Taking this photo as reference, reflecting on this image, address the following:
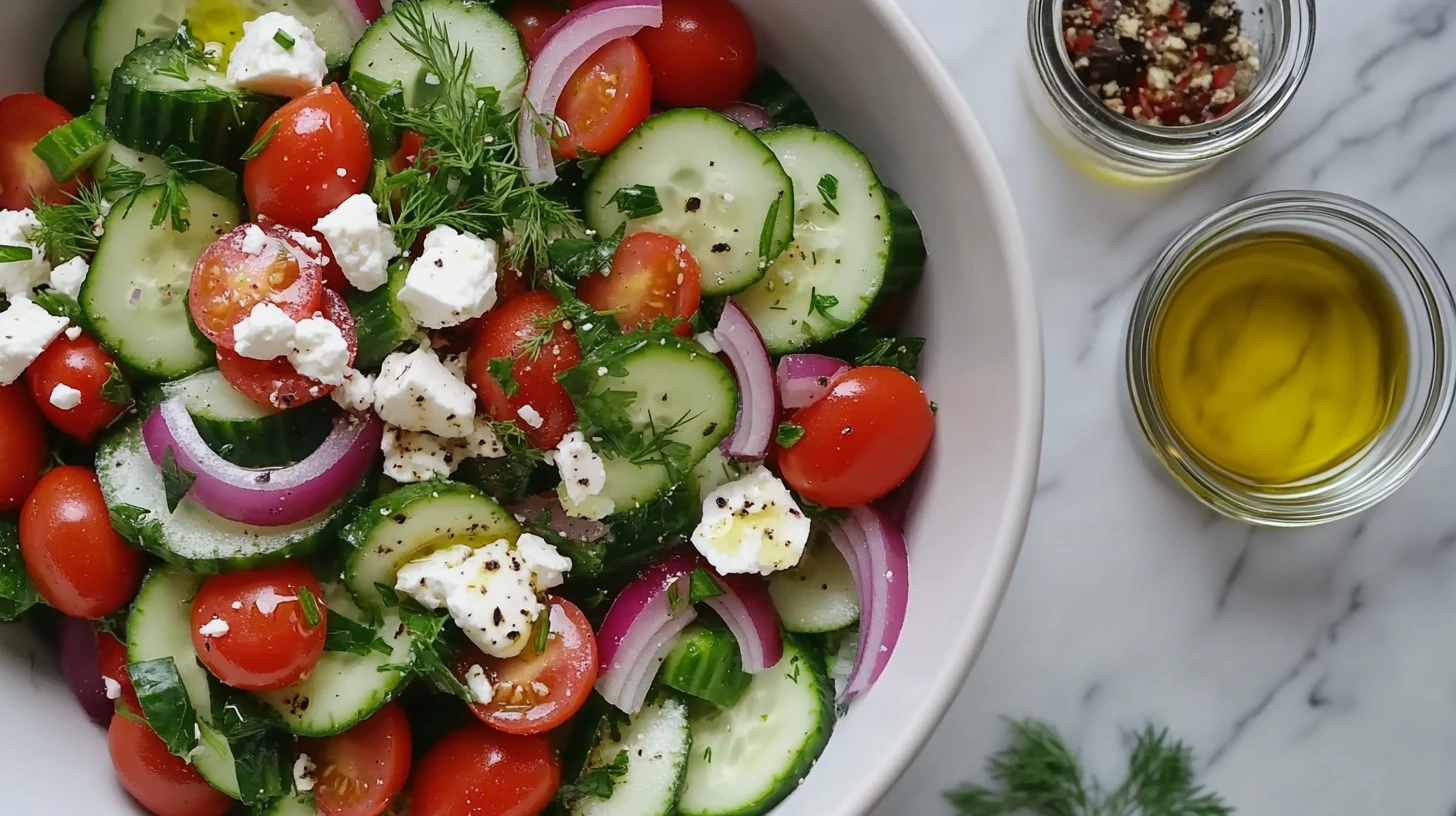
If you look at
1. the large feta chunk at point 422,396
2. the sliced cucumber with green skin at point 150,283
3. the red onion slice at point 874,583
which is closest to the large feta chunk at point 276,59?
the sliced cucumber with green skin at point 150,283

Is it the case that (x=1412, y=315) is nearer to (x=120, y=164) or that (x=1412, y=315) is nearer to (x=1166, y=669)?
(x=1166, y=669)

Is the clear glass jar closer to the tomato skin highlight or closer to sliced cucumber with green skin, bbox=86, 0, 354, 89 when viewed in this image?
sliced cucumber with green skin, bbox=86, 0, 354, 89

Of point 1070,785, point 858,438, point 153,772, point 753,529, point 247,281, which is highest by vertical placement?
point 247,281

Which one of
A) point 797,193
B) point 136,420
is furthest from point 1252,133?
point 136,420

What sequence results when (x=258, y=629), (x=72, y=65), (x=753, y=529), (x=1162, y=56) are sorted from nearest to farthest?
1. (x=258, y=629)
2. (x=753, y=529)
3. (x=72, y=65)
4. (x=1162, y=56)

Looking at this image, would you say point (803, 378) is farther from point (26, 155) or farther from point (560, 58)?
point (26, 155)

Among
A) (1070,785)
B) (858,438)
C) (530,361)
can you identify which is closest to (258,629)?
(530,361)
